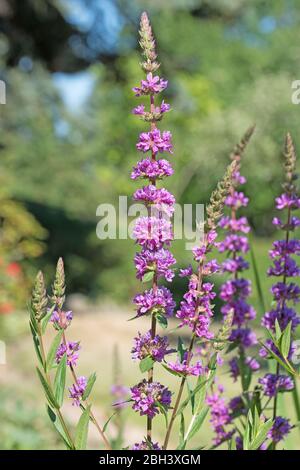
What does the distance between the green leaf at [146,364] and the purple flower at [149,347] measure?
0.9 inches

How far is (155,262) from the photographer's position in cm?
145

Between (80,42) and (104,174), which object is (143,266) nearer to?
(80,42)

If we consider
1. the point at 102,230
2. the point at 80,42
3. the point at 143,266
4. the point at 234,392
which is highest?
the point at 80,42

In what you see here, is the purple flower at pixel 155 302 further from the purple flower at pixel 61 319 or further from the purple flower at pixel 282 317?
the purple flower at pixel 282 317

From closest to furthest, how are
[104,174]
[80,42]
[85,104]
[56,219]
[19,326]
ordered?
[19,326], [80,42], [56,219], [104,174], [85,104]

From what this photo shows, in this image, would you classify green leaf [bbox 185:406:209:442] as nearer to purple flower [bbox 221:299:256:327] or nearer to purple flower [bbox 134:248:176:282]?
purple flower [bbox 134:248:176:282]

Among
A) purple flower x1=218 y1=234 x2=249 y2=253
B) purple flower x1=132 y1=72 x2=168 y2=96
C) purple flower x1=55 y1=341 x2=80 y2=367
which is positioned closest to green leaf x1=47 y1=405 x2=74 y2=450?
purple flower x1=55 y1=341 x2=80 y2=367

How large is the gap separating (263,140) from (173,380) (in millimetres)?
17450

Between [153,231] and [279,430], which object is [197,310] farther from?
[279,430]

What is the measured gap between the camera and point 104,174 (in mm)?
37625

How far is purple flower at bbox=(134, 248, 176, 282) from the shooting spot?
144 cm

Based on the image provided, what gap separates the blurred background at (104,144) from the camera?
942cm

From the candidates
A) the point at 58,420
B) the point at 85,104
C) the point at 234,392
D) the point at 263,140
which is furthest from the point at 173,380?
the point at 85,104

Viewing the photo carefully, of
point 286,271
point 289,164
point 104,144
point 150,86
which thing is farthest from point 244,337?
point 104,144
